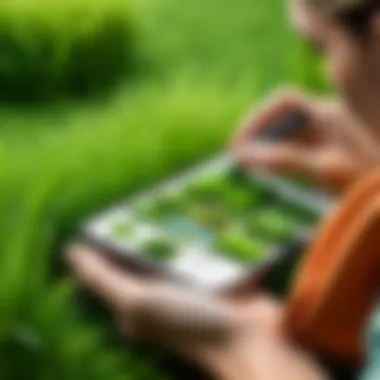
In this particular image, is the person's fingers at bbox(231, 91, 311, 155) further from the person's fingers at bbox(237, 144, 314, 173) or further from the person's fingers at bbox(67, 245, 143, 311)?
the person's fingers at bbox(67, 245, 143, 311)

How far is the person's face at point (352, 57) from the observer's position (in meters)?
0.85

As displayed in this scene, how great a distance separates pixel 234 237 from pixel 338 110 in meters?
0.24

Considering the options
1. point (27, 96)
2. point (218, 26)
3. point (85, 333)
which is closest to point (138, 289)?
point (85, 333)

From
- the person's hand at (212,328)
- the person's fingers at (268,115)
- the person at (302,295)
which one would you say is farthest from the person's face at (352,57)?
the person's fingers at (268,115)

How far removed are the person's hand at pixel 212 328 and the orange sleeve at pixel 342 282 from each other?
27 mm

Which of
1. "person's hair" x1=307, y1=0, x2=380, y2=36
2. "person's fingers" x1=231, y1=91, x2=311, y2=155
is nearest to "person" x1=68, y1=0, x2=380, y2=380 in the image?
"person's hair" x1=307, y1=0, x2=380, y2=36

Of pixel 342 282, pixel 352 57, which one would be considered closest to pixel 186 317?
pixel 342 282

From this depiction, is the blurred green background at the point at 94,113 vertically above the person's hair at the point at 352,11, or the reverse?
the person's hair at the point at 352,11

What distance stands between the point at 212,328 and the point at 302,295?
0.30 feet

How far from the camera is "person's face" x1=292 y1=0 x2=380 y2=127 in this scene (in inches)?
33.4

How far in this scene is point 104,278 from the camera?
39.9 inches

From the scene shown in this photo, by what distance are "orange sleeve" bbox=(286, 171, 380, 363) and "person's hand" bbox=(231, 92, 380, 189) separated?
0.77 feet

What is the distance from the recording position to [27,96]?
150 cm

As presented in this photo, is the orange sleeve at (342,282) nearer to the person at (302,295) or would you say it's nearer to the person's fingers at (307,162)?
the person at (302,295)
